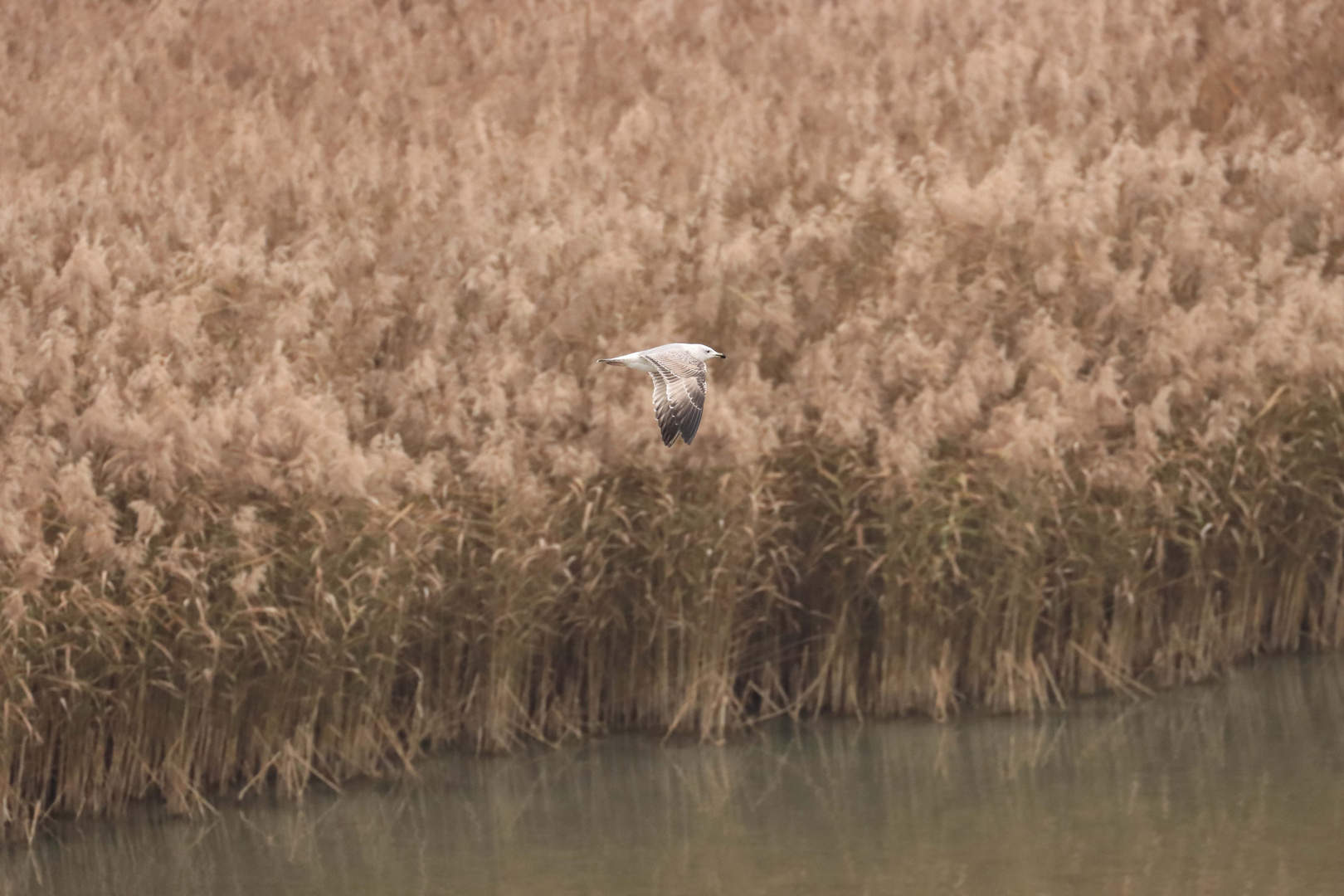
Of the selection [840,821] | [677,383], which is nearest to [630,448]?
[840,821]

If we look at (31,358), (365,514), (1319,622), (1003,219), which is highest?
(1003,219)

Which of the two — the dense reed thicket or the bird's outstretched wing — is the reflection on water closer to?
the dense reed thicket

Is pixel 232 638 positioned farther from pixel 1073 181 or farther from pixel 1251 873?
pixel 1073 181

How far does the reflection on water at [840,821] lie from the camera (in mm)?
7195

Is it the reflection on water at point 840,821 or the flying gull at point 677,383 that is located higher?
the flying gull at point 677,383

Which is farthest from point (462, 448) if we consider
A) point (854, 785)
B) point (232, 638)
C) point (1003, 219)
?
point (1003, 219)

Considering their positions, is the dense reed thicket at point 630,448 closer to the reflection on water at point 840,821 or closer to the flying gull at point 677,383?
the reflection on water at point 840,821

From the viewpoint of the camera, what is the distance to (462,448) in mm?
8930

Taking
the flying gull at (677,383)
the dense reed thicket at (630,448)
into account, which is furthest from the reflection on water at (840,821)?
the flying gull at (677,383)

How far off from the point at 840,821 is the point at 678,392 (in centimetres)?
346

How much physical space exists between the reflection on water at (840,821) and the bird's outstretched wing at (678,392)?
9.13 ft

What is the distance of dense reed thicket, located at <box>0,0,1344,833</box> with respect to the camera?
7805mm

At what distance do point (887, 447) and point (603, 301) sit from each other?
1859 mm

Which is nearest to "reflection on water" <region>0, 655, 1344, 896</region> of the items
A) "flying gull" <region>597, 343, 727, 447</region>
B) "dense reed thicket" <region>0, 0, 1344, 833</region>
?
"dense reed thicket" <region>0, 0, 1344, 833</region>
